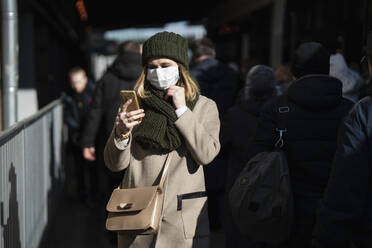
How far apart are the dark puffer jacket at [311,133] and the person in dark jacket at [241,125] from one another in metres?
1.31

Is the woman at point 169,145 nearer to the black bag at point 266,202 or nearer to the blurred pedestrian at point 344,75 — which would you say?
the black bag at point 266,202

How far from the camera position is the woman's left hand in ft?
10.4

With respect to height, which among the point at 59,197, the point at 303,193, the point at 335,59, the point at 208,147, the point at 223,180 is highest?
the point at 335,59

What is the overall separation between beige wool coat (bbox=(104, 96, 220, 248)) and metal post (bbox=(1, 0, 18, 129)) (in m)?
2.99

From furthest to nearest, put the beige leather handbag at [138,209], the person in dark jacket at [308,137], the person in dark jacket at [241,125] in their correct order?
the person in dark jacket at [241,125] → the person in dark jacket at [308,137] → the beige leather handbag at [138,209]

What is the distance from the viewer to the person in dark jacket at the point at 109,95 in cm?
557

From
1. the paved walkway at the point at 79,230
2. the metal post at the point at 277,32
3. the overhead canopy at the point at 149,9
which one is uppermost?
the overhead canopy at the point at 149,9

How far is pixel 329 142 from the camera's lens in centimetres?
333

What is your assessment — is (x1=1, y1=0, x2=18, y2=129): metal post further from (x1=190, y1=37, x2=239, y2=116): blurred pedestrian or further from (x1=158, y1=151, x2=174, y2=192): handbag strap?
(x1=158, y1=151, x2=174, y2=192): handbag strap

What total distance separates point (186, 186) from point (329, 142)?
0.79m

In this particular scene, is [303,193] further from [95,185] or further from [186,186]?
[95,185]

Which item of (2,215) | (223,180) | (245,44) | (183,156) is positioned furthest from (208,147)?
(245,44)

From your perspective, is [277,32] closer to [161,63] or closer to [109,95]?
[109,95]

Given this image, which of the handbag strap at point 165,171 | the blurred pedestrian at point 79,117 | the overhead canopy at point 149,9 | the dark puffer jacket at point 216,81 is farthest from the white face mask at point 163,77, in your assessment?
the overhead canopy at point 149,9
